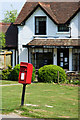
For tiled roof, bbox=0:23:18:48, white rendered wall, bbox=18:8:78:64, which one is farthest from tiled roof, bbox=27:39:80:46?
tiled roof, bbox=0:23:18:48

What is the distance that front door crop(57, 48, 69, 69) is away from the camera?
27577 mm

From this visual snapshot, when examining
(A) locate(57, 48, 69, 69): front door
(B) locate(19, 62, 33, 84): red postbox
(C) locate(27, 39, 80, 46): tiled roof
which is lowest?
(A) locate(57, 48, 69, 69): front door

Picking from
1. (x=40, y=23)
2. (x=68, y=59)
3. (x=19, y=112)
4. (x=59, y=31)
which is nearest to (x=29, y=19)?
(x=40, y=23)

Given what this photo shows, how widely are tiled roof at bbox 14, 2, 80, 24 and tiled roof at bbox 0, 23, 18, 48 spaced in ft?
9.87

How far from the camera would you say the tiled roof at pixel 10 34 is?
3038cm

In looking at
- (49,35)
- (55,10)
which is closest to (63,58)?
(49,35)

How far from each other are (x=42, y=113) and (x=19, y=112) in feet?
2.24

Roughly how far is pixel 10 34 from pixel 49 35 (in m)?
5.64

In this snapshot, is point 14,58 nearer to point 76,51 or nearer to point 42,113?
point 76,51

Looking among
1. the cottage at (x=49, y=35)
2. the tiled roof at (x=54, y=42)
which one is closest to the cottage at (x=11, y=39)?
the cottage at (x=49, y=35)

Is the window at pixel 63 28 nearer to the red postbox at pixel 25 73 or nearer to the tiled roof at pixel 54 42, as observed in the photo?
the tiled roof at pixel 54 42

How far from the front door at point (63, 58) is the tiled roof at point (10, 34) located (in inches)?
180

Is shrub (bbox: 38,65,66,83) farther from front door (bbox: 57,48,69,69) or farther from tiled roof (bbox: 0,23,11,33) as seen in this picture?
tiled roof (bbox: 0,23,11,33)

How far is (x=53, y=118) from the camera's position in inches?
330
